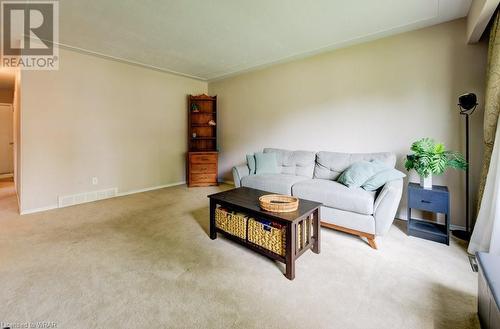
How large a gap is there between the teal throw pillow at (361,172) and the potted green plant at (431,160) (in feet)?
1.11

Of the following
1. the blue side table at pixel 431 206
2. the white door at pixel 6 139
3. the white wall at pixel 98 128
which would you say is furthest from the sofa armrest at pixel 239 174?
the white door at pixel 6 139

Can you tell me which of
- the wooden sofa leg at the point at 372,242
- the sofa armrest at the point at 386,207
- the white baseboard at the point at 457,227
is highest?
the sofa armrest at the point at 386,207

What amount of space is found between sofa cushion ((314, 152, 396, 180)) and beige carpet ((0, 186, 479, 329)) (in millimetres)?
914

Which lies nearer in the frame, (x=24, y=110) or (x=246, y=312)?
(x=246, y=312)

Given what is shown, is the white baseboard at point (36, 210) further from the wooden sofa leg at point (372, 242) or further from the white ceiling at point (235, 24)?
the wooden sofa leg at point (372, 242)

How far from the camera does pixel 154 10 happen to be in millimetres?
2396

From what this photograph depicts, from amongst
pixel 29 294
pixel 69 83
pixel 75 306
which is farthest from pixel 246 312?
pixel 69 83

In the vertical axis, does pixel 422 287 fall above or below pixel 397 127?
below

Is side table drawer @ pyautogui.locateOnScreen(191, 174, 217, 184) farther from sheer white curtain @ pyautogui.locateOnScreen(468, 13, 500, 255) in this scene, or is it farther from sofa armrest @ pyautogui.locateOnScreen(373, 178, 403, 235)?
sheer white curtain @ pyautogui.locateOnScreen(468, 13, 500, 255)

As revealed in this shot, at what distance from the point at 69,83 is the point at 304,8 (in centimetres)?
368

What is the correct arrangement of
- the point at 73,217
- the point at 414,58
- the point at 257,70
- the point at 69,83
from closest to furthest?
1. the point at 414,58
2. the point at 73,217
3. the point at 69,83
4. the point at 257,70

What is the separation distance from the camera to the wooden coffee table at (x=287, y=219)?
1.76m

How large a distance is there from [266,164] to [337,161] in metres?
1.14

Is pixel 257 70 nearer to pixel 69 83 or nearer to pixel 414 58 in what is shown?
pixel 414 58
